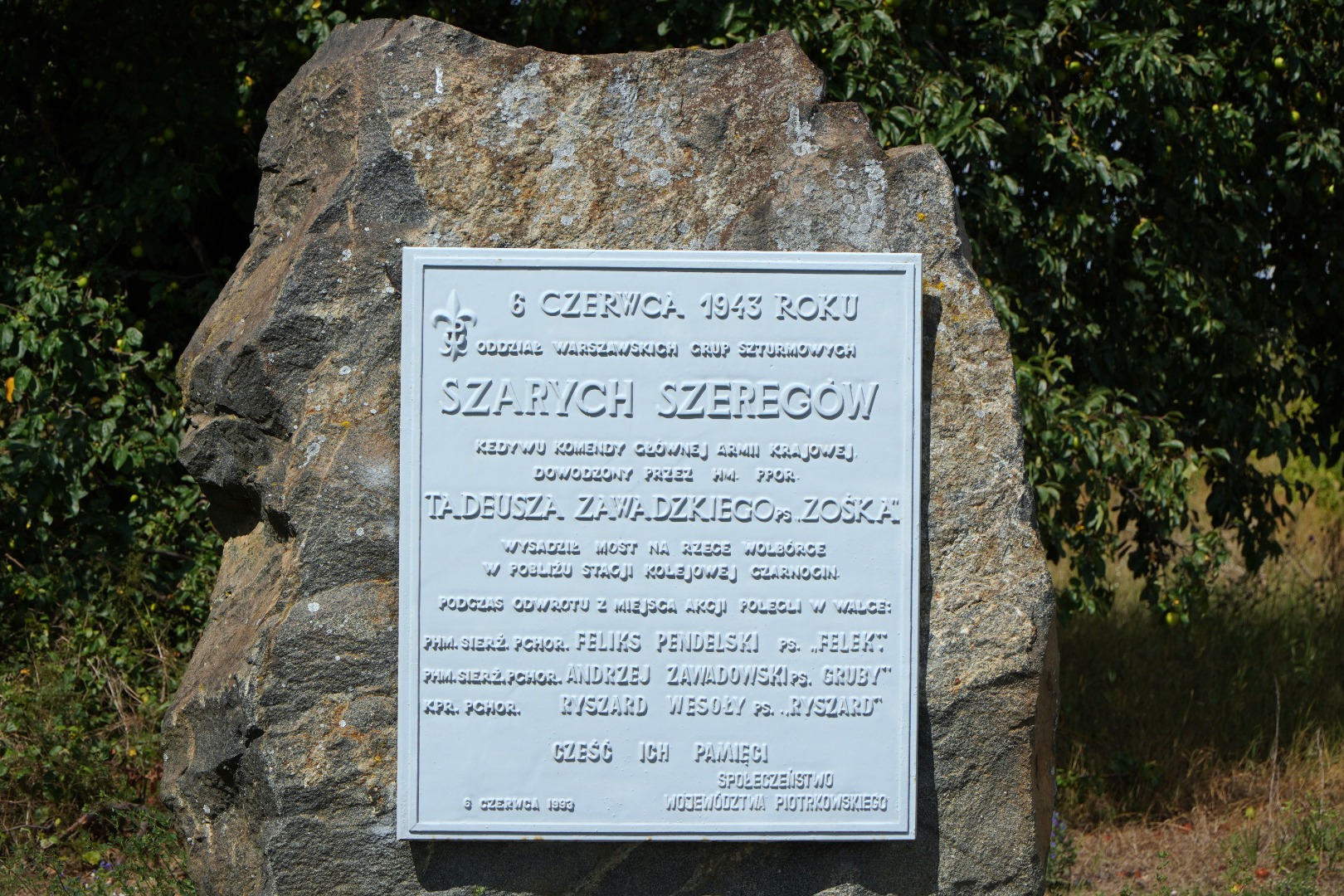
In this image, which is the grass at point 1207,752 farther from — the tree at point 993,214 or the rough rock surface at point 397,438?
the rough rock surface at point 397,438

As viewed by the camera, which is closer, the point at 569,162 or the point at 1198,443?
the point at 569,162

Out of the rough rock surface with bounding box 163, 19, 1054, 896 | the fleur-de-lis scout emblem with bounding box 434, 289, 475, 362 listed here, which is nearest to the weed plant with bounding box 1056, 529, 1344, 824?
the rough rock surface with bounding box 163, 19, 1054, 896

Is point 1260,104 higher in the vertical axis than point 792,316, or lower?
higher

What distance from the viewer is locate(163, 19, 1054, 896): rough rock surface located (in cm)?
304

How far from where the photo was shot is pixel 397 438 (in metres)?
3.08

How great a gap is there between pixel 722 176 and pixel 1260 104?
113 inches

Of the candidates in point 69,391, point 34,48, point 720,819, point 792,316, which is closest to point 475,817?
point 720,819

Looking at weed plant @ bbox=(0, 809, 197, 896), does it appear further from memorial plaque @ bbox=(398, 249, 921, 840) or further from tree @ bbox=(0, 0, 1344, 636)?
memorial plaque @ bbox=(398, 249, 921, 840)

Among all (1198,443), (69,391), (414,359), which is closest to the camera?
(414,359)

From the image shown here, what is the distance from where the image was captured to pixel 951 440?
3.13 metres

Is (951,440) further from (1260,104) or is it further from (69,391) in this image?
(69,391)

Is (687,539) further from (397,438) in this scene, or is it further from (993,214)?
(993,214)

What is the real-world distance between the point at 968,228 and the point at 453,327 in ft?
7.94

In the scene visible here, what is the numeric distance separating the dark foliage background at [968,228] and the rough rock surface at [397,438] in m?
1.41
